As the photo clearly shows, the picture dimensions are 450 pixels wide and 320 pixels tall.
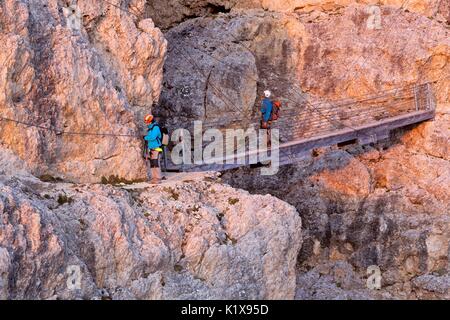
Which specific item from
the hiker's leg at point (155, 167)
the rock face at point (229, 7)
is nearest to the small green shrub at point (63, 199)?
the hiker's leg at point (155, 167)

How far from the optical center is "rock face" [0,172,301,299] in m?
13.7

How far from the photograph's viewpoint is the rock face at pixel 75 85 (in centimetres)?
1673

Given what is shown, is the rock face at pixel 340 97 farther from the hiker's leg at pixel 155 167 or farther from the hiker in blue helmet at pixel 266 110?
the hiker's leg at pixel 155 167

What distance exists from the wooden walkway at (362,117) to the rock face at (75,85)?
6.03m

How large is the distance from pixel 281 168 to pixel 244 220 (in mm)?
8636

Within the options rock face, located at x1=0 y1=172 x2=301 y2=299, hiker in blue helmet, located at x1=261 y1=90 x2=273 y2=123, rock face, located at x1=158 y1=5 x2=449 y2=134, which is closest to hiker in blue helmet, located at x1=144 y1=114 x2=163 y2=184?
rock face, located at x1=0 y1=172 x2=301 y2=299

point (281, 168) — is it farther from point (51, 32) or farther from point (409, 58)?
point (51, 32)

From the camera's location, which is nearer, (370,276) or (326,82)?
(370,276)

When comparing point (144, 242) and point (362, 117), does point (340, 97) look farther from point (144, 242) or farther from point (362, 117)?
point (144, 242)

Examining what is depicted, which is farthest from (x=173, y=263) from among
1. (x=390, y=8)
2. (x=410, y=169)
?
(x=390, y=8)

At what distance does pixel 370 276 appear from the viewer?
25031 millimetres

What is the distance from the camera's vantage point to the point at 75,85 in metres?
17.8

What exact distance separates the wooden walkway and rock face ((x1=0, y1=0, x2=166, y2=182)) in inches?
237

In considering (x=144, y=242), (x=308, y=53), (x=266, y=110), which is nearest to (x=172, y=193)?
(x=144, y=242)
